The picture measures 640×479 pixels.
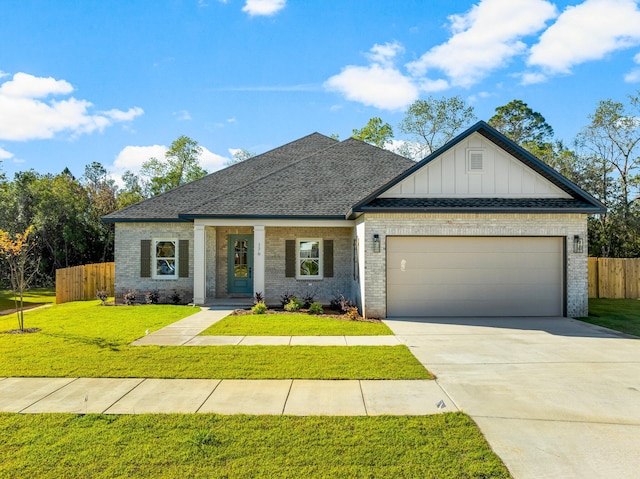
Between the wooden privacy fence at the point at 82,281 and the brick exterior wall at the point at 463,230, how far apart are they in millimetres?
11749

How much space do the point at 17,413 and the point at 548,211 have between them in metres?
12.1

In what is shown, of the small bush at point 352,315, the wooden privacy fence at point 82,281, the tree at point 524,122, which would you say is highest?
the tree at point 524,122

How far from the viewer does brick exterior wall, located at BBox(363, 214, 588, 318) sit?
38.6 feet

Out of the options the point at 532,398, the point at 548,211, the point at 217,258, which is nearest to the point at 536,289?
the point at 548,211

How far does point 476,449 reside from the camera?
13.2 ft

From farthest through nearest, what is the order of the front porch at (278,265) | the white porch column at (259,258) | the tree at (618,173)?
the tree at (618,173)
the front porch at (278,265)
the white porch column at (259,258)

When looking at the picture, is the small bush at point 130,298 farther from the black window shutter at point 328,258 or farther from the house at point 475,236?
the house at point 475,236

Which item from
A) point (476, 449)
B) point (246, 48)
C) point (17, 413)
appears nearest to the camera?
point (476, 449)

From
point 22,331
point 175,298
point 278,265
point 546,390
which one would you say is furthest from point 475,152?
point 22,331

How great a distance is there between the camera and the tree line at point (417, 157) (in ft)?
85.8

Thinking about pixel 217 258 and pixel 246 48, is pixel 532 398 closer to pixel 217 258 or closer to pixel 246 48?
pixel 217 258

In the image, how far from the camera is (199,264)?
46.0ft

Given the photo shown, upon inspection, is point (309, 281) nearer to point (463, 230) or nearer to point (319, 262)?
point (319, 262)

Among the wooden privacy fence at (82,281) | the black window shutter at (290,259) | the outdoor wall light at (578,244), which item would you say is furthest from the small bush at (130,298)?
the outdoor wall light at (578,244)
